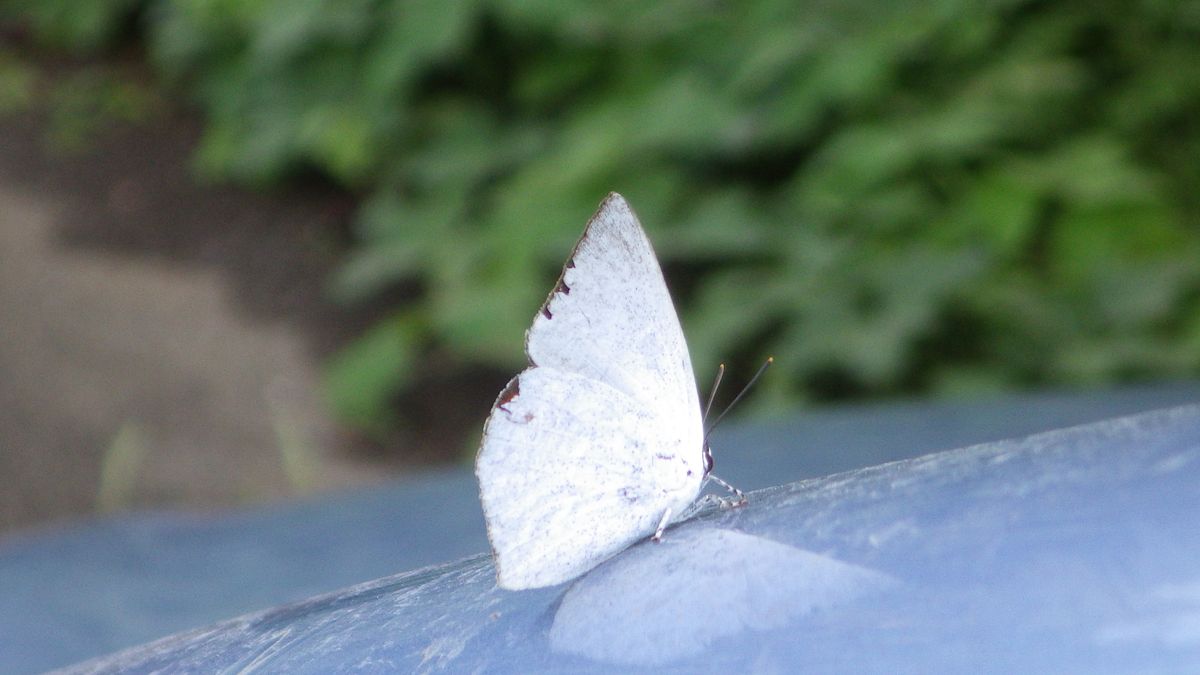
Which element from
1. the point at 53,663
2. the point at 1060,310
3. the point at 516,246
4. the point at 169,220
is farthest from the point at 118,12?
the point at 53,663

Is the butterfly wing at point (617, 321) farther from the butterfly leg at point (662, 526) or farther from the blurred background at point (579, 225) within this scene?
the blurred background at point (579, 225)

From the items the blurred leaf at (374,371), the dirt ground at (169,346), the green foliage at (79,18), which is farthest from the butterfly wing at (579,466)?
the green foliage at (79,18)

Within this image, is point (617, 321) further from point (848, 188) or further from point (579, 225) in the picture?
point (579, 225)

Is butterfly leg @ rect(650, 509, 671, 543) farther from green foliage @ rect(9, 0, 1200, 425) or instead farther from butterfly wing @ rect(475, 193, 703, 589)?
green foliage @ rect(9, 0, 1200, 425)

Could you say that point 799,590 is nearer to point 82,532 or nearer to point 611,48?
point 82,532

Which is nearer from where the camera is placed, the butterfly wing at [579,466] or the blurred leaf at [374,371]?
the butterfly wing at [579,466]

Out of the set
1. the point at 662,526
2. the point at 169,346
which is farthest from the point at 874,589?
the point at 169,346

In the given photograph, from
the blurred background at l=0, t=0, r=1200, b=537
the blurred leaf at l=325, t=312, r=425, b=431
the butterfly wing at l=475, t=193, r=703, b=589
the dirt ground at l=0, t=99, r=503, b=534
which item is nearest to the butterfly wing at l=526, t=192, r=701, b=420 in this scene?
the butterfly wing at l=475, t=193, r=703, b=589
